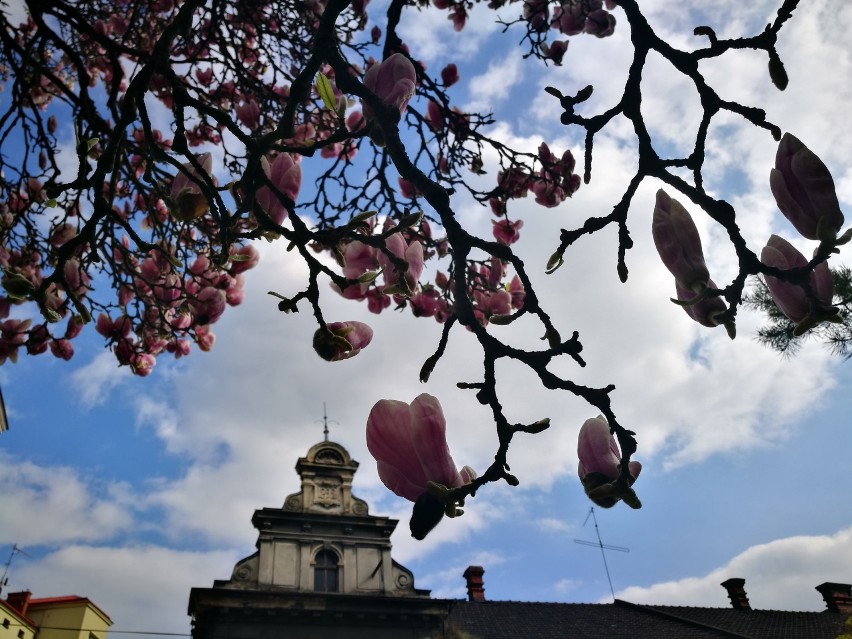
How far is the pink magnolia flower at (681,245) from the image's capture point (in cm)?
116

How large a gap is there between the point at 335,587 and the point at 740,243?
1230 centimetres

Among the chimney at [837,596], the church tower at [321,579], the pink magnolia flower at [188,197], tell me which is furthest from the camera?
the chimney at [837,596]

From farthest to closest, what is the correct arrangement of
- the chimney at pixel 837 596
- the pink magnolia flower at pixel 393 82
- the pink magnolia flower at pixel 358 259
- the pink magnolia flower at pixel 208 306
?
the chimney at pixel 837 596 < the pink magnolia flower at pixel 208 306 < the pink magnolia flower at pixel 358 259 < the pink magnolia flower at pixel 393 82

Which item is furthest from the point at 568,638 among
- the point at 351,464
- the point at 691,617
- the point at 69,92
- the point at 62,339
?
the point at 69,92

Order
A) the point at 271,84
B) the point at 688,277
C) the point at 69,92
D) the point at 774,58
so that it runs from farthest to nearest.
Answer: the point at 271,84
the point at 69,92
the point at 774,58
the point at 688,277

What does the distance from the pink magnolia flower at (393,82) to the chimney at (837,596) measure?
21444mm

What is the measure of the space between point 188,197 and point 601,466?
118 cm

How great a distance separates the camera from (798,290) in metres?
1.16

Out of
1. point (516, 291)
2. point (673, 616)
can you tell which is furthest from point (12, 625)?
point (516, 291)

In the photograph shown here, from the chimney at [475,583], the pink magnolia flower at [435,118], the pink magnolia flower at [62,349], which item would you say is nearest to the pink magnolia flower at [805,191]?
the pink magnolia flower at [435,118]

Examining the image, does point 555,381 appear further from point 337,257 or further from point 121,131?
point 121,131

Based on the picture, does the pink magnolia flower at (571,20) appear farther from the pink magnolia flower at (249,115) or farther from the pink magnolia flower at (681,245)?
the pink magnolia flower at (681,245)

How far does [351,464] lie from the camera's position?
540 inches

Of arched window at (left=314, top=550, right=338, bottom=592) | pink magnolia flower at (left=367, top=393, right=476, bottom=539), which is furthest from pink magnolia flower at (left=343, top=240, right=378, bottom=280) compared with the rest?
arched window at (left=314, top=550, right=338, bottom=592)
